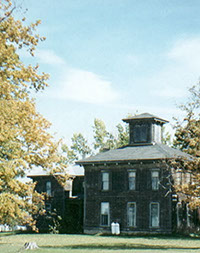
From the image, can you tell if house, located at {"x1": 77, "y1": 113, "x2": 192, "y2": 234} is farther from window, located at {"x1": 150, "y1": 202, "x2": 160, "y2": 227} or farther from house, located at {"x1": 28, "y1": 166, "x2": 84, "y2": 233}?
house, located at {"x1": 28, "y1": 166, "x2": 84, "y2": 233}

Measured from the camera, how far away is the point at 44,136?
2016cm

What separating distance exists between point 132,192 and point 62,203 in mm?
11470

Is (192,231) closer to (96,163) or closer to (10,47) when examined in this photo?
(96,163)

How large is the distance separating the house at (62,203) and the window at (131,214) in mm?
7370

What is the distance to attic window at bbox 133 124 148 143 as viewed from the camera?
54.8 meters

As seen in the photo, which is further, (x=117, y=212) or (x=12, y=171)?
(x=117, y=212)

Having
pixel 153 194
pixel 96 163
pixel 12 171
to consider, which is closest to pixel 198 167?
pixel 12 171

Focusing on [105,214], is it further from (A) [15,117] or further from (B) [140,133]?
(A) [15,117]

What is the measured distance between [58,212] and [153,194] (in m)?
14.0

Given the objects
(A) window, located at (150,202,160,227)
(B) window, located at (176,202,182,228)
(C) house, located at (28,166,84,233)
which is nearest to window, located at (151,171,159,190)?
(A) window, located at (150,202,160,227)

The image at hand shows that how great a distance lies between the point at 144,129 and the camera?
181ft

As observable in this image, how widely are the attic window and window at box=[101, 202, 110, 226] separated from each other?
27.4ft

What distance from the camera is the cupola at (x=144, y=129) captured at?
5459 centimetres

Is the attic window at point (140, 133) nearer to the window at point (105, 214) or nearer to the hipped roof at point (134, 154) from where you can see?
the hipped roof at point (134, 154)
